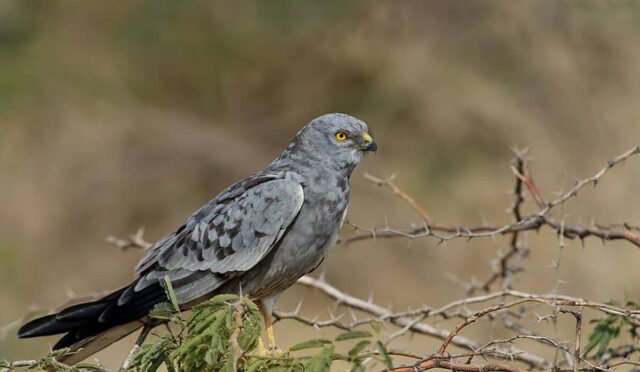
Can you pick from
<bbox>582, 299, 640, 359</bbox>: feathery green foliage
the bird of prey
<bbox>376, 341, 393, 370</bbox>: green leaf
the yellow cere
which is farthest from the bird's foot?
<bbox>582, 299, 640, 359</bbox>: feathery green foliage

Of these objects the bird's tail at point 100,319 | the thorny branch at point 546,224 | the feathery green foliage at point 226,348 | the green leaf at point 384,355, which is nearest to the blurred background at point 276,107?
the thorny branch at point 546,224

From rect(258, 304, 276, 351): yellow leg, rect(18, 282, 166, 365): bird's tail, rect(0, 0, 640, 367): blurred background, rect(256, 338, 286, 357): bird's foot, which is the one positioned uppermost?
rect(0, 0, 640, 367): blurred background

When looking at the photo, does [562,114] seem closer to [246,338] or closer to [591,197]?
[591,197]

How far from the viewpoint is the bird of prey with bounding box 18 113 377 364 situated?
12.1 ft

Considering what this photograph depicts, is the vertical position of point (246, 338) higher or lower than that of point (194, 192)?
lower

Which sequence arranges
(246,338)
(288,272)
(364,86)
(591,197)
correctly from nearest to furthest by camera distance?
(246,338), (288,272), (591,197), (364,86)

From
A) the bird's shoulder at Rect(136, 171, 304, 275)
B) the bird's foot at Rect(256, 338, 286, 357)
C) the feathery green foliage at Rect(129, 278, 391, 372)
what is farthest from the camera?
the bird's shoulder at Rect(136, 171, 304, 275)

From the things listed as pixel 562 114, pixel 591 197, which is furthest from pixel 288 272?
pixel 562 114

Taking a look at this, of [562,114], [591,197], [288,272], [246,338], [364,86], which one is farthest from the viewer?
[364,86]

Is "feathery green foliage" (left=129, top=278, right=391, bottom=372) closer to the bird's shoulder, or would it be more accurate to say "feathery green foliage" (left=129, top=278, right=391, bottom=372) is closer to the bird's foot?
the bird's foot

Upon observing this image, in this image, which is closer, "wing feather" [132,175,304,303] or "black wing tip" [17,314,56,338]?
"black wing tip" [17,314,56,338]

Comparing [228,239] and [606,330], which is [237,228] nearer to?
[228,239]

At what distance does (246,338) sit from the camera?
2.58 metres

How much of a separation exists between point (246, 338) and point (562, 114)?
8001mm
